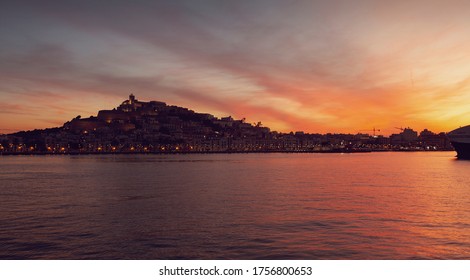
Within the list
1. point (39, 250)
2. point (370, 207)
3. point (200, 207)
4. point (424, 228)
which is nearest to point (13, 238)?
point (39, 250)

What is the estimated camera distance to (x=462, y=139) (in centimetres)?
10225

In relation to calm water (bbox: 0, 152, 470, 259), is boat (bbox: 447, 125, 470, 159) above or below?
above

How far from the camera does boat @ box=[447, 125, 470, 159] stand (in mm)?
98025

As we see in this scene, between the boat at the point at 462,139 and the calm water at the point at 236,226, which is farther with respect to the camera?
the boat at the point at 462,139

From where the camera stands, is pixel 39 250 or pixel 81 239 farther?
pixel 81 239

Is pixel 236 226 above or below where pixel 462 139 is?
below

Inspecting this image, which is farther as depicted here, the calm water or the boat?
the boat

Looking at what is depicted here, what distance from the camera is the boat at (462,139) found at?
322ft

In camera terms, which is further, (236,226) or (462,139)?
(462,139)

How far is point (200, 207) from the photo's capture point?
25375mm

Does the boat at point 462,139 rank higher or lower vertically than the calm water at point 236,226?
higher
